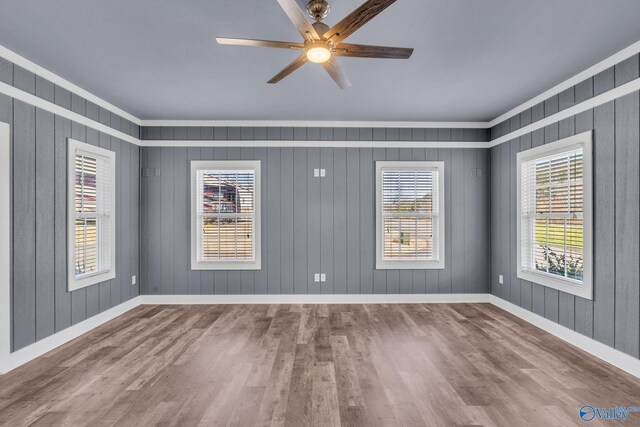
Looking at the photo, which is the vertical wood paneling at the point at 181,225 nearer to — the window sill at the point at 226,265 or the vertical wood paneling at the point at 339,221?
the window sill at the point at 226,265

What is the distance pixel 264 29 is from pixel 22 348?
3.59 meters

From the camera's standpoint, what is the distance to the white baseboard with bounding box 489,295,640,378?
8.89 feet

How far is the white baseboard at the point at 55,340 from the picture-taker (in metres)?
2.77

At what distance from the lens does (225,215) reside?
4828 millimetres

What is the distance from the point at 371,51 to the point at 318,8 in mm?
446

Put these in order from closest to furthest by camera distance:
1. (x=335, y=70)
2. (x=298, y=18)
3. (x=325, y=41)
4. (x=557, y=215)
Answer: (x=298, y=18) → (x=325, y=41) → (x=335, y=70) → (x=557, y=215)

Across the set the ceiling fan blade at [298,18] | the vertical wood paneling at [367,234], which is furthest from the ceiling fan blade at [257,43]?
the vertical wood paneling at [367,234]

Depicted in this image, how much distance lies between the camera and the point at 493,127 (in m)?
4.87

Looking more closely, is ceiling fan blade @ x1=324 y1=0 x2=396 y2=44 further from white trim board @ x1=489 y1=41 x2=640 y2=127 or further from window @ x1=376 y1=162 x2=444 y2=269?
window @ x1=376 y1=162 x2=444 y2=269

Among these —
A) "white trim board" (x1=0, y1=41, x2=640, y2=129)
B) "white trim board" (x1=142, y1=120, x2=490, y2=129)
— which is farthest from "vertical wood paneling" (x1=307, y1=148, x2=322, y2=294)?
"white trim board" (x1=0, y1=41, x2=640, y2=129)

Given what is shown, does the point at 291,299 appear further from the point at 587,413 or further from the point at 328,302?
the point at 587,413

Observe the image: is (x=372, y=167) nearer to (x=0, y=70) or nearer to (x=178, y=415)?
(x=178, y=415)

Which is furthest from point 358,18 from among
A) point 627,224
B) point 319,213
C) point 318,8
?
point 319,213

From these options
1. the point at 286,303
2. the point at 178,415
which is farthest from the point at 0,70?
the point at 286,303
